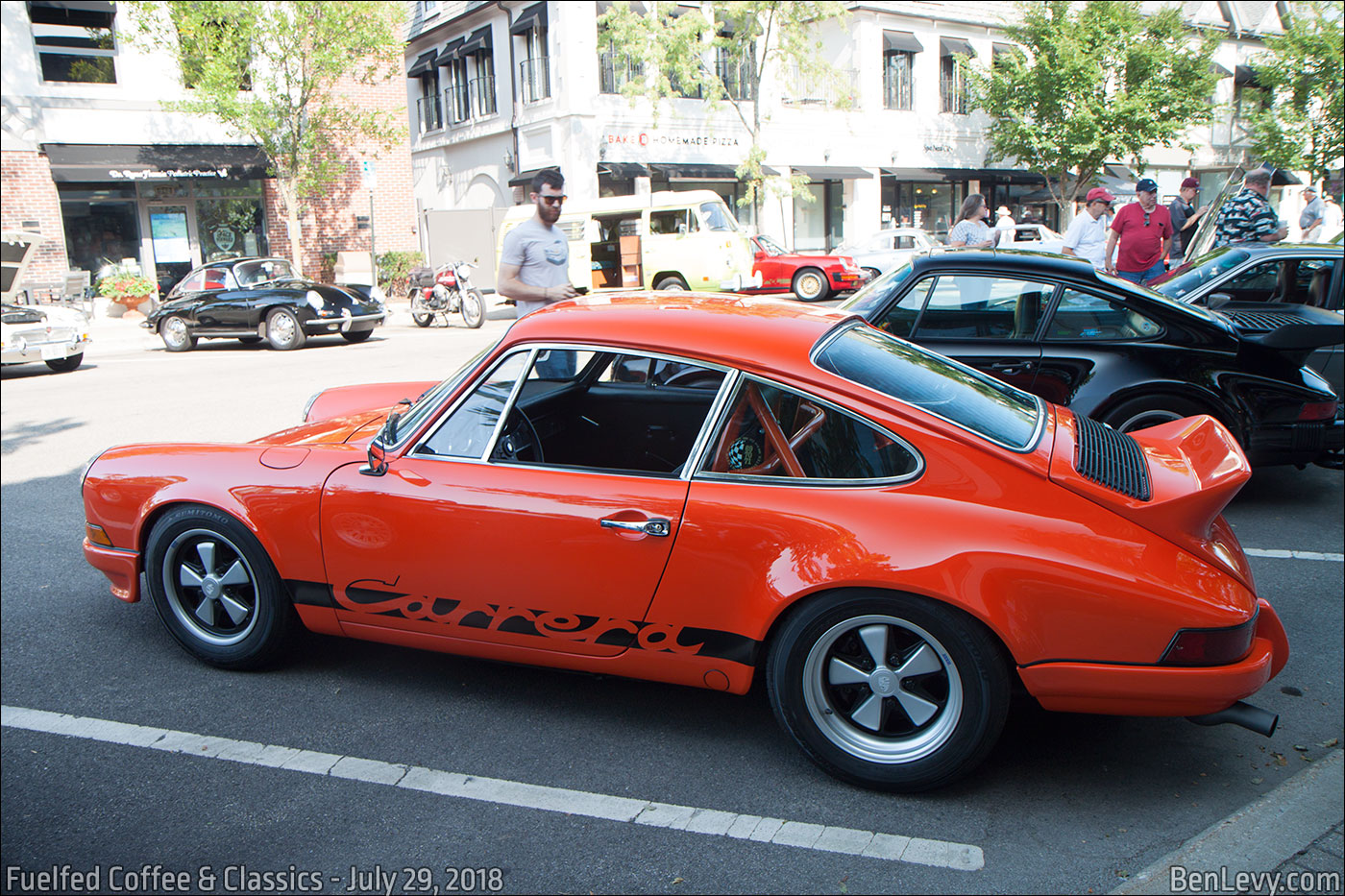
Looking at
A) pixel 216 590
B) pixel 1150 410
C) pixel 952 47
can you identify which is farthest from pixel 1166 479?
pixel 952 47

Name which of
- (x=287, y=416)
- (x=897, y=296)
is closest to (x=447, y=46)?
(x=287, y=416)

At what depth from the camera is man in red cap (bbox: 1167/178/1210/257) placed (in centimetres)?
1345

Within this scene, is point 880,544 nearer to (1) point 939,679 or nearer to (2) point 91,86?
(1) point 939,679

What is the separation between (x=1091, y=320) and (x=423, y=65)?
3294cm

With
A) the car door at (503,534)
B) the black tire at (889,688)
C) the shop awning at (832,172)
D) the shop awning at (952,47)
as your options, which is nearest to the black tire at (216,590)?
the car door at (503,534)

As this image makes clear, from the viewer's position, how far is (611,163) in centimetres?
2788

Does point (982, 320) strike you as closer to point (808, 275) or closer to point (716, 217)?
point (716, 217)

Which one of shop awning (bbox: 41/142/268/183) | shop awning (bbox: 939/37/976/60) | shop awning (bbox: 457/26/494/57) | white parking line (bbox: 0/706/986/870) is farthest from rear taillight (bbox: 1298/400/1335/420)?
shop awning (bbox: 939/37/976/60)

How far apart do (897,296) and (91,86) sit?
2283 cm

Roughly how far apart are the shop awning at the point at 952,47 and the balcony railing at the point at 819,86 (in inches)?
144

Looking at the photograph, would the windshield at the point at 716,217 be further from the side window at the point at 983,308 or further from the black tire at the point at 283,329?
the side window at the point at 983,308

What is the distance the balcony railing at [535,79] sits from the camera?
28500 mm

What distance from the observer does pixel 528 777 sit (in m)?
3.18

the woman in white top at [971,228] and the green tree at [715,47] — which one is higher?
the green tree at [715,47]
